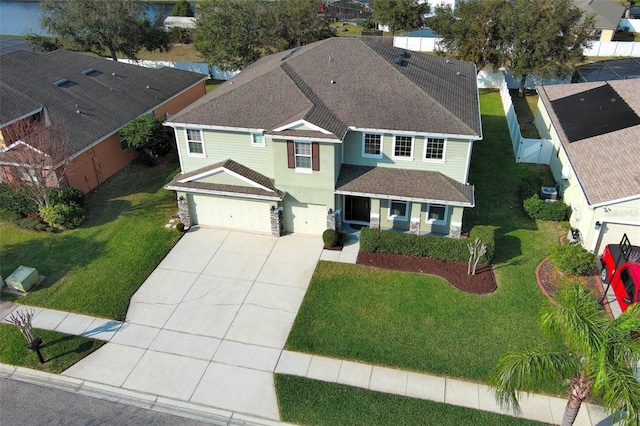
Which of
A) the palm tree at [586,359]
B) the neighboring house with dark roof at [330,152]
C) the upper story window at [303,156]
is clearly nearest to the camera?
the palm tree at [586,359]

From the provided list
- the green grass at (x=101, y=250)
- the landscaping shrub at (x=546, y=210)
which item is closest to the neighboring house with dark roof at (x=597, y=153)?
the landscaping shrub at (x=546, y=210)

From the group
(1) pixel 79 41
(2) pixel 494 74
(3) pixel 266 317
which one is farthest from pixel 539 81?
(1) pixel 79 41

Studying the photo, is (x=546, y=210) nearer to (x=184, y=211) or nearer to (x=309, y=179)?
(x=309, y=179)

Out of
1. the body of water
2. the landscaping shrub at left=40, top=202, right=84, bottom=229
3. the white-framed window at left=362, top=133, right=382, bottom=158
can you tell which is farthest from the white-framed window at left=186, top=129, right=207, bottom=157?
the body of water

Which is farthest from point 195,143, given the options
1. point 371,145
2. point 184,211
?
point 371,145

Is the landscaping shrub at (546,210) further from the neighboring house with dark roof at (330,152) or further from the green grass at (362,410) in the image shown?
the green grass at (362,410)
